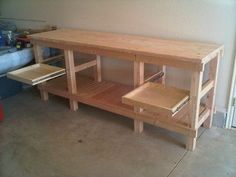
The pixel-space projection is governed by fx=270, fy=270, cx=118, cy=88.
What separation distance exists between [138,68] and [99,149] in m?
0.71

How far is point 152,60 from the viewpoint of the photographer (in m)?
Answer: 1.98

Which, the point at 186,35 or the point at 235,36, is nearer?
the point at 235,36

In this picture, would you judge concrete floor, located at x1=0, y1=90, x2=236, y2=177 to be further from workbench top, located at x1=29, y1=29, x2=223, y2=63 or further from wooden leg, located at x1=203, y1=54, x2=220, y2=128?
workbench top, located at x1=29, y1=29, x2=223, y2=63

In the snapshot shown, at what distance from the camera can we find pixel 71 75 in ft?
8.56

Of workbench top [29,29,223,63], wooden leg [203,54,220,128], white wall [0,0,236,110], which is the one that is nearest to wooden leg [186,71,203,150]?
workbench top [29,29,223,63]

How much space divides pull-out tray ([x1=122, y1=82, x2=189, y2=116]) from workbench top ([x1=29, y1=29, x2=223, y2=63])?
1.00 feet

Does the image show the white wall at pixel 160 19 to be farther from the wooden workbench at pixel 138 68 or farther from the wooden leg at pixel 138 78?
the wooden leg at pixel 138 78

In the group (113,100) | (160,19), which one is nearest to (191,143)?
(113,100)

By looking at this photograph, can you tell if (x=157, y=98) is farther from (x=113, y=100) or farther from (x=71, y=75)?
(x=71, y=75)

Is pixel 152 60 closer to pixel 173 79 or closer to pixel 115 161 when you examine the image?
pixel 173 79

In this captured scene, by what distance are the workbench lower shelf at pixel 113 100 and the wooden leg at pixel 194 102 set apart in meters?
0.06

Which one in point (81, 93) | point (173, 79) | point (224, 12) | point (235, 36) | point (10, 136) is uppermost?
point (224, 12)

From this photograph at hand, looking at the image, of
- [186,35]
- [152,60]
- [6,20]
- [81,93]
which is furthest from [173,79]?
[6,20]

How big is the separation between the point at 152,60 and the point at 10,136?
1408 millimetres
